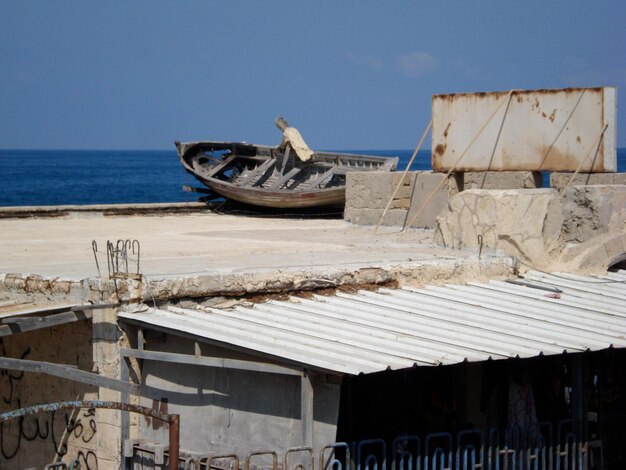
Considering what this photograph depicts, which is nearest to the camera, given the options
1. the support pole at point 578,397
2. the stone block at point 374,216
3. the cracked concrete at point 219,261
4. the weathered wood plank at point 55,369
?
the weathered wood plank at point 55,369

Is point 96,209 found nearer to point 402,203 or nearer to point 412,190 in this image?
point 402,203

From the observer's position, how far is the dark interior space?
31.6ft

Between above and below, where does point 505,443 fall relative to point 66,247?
below

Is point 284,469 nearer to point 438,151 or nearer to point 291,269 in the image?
point 291,269

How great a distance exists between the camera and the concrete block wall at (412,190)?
47.6 feet

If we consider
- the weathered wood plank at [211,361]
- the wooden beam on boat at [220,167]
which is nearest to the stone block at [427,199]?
the weathered wood plank at [211,361]

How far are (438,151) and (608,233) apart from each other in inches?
151

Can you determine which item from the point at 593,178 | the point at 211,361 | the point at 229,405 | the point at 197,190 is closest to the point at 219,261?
the point at 229,405

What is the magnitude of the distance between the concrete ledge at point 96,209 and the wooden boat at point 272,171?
1306 mm

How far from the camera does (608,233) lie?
38.4ft

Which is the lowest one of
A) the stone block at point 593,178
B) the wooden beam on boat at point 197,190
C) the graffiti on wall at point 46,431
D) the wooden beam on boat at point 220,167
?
the graffiti on wall at point 46,431

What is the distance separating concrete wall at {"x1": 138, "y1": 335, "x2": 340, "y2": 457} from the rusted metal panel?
6522 millimetres

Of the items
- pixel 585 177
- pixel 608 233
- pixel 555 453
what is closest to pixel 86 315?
pixel 555 453

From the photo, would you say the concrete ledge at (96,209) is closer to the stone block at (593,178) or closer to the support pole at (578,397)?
the stone block at (593,178)
